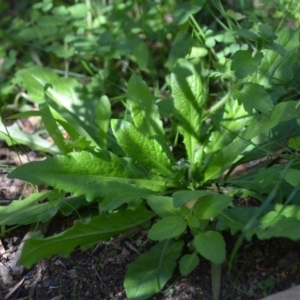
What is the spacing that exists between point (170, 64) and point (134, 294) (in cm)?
117

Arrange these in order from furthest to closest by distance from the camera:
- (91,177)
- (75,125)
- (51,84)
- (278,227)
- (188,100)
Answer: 1. (51,84)
2. (75,125)
3. (188,100)
4. (91,177)
5. (278,227)

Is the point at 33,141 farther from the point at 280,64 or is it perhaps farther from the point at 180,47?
the point at 280,64

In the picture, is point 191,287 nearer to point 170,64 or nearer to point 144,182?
point 144,182

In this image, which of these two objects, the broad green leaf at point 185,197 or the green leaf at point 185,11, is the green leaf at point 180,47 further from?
the broad green leaf at point 185,197

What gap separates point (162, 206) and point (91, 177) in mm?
320

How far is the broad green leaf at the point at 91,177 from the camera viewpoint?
1763mm

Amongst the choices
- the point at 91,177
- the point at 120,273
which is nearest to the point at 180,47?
the point at 91,177

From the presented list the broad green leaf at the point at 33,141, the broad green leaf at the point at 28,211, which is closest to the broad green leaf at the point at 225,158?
the broad green leaf at the point at 28,211

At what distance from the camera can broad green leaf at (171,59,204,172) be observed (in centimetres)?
199

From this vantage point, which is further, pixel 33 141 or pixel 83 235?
pixel 33 141

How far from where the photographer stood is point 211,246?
4.99 ft

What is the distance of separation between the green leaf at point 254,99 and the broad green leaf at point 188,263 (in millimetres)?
507

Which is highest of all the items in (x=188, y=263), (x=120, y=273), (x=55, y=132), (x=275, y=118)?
(x=275, y=118)

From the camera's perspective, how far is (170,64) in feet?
8.00
